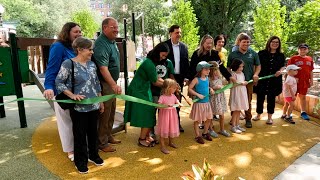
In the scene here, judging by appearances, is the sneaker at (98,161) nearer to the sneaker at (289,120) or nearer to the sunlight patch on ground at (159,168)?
the sunlight patch on ground at (159,168)

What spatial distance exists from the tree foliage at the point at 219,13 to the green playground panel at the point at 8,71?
15.6 meters

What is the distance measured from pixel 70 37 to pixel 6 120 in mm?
3516

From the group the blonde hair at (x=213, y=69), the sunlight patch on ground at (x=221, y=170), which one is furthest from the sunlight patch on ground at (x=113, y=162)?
the blonde hair at (x=213, y=69)

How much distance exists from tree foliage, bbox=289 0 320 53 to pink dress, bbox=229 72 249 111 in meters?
4.92

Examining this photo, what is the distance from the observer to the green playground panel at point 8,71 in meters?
4.89

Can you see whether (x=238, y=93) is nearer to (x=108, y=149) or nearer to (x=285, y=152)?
(x=285, y=152)

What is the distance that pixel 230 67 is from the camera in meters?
4.81

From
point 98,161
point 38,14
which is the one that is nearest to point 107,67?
point 98,161

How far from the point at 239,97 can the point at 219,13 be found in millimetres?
15509

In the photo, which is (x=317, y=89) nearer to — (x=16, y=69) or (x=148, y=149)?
(x=148, y=149)

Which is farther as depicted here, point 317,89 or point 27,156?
point 317,89

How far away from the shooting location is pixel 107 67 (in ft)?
11.6

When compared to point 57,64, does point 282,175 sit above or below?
below

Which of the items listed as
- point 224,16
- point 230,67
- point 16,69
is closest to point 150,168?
point 230,67
